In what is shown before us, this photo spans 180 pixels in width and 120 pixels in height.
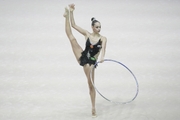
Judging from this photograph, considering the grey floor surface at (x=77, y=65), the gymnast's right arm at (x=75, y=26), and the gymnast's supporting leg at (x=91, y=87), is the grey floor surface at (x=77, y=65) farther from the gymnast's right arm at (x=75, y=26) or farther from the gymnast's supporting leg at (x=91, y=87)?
the gymnast's right arm at (x=75, y=26)

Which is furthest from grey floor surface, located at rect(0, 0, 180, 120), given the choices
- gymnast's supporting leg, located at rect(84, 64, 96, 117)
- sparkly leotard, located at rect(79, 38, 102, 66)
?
sparkly leotard, located at rect(79, 38, 102, 66)

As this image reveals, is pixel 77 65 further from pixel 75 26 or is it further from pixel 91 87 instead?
pixel 75 26

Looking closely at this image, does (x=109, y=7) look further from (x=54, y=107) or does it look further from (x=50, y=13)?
(x=54, y=107)

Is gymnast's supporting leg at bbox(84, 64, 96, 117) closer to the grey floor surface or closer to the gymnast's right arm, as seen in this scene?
the grey floor surface

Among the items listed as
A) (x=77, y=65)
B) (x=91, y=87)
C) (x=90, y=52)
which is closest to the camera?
(x=90, y=52)

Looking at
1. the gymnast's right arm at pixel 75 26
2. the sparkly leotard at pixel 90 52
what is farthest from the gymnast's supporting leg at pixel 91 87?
the gymnast's right arm at pixel 75 26

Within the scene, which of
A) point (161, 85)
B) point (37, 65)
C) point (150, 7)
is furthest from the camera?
point (150, 7)

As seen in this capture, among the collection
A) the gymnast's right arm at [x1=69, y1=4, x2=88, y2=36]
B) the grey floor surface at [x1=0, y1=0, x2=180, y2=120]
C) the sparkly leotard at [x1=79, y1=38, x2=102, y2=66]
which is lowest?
the grey floor surface at [x1=0, y1=0, x2=180, y2=120]

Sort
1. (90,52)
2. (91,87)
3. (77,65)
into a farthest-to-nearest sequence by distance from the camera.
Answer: (77,65)
(91,87)
(90,52)

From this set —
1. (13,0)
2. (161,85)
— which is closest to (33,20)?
(13,0)

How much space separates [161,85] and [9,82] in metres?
2.38

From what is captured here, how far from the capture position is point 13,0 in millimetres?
7887

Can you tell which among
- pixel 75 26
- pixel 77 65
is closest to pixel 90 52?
pixel 75 26

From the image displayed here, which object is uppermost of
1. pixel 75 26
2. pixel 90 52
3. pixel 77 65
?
pixel 75 26
